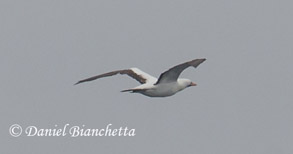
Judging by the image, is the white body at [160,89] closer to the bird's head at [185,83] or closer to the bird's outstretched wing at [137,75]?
the bird's head at [185,83]

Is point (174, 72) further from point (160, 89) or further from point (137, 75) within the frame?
point (137, 75)

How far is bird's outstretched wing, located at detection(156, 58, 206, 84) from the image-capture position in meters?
21.9

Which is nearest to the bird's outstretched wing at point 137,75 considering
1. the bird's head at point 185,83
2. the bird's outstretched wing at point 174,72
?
the bird's head at point 185,83

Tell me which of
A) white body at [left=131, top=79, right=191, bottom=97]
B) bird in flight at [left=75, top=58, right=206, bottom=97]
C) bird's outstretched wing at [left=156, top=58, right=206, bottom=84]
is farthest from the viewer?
white body at [left=131, top=79, right=191, bottom=97]

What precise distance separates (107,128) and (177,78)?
2525 mm

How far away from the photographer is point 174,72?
22875mm

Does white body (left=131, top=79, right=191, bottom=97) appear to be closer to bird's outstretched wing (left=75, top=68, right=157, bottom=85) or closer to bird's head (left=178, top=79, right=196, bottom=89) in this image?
bird's head (left=178, top=79, right=196, bottom=89)

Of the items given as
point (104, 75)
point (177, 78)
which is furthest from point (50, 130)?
point (177, 78)

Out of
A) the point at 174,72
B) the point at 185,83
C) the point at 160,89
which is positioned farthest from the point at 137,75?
the point at 174,72

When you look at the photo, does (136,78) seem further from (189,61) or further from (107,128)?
(189,61)

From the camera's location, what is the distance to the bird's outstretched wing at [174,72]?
2189 centimetres

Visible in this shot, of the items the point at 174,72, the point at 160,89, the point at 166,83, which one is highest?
the point at 174,72

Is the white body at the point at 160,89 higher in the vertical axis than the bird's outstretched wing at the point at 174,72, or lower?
lower

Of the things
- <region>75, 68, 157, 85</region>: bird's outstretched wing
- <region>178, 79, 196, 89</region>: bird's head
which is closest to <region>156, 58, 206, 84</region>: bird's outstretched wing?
<region>178, 79, 196, 89</region>: bird's head
